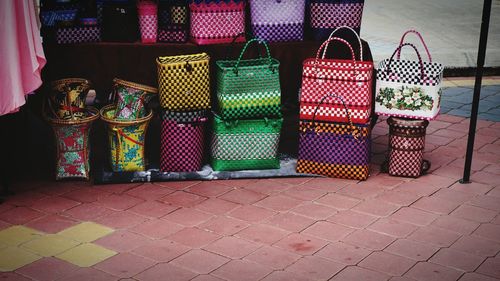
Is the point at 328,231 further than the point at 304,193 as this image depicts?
No

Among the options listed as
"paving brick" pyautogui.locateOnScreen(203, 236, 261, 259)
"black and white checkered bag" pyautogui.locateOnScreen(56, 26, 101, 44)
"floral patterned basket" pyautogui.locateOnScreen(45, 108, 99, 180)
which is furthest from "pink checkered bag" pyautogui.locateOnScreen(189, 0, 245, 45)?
"paving brick" pyautogui.locateOnScreen(203, 236, 261, 259)

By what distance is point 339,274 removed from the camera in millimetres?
4152

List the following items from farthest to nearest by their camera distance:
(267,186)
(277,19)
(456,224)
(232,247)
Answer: (277,19) < (267,186) < (456,224) < (232,247)

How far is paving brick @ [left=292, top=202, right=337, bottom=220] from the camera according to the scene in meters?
4.96

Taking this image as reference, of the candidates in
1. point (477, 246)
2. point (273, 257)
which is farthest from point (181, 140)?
point (477, 246)

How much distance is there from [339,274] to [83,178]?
232cm

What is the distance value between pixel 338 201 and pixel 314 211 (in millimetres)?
263

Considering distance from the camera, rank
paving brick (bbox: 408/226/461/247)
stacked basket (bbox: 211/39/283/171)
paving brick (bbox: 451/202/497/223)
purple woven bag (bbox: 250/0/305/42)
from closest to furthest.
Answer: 1. paving brick (bbox: 408/226/461/247)
2. paving brick (bbox: 451/202/497/223)
3. stacked basket (bbox: 211/39/283/171)
4. purple woven bag (bbox: 250/0/305/42)

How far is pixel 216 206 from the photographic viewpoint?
5109 mm

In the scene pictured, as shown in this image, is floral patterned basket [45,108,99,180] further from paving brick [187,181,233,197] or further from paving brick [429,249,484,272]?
paving brick [429,249,484,272]

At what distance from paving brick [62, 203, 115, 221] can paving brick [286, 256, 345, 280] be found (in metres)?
1.46

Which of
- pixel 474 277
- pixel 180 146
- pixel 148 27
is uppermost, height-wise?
pixel 148 27

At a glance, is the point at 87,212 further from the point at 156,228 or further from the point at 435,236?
the point at 435,236

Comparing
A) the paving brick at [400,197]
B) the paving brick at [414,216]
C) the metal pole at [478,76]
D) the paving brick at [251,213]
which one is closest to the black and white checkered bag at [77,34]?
the paving brick at [251,213]
